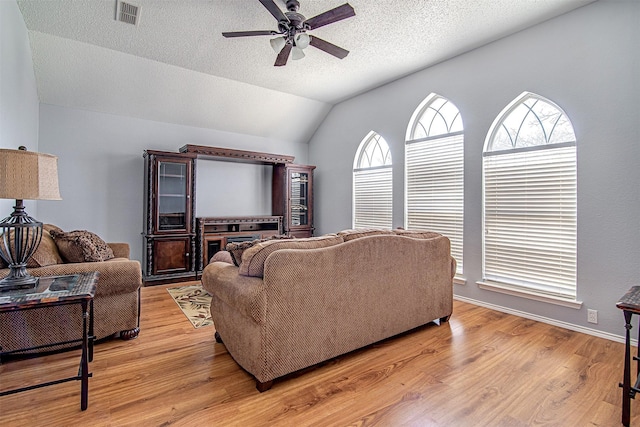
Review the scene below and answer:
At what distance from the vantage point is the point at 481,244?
379 cm

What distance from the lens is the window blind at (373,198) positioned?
5.09 metres

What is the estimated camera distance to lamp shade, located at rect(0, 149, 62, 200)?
181 cm

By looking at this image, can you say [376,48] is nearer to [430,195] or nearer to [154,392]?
[430,195]

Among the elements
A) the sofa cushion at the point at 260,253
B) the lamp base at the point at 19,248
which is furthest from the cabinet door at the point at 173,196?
the sofa cushion at the point at 260,253

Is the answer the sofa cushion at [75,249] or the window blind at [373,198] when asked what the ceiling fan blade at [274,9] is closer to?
the sofa cushion at [75,249]

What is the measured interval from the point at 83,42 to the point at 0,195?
9.74ft

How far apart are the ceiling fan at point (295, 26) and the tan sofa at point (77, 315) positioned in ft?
7.64

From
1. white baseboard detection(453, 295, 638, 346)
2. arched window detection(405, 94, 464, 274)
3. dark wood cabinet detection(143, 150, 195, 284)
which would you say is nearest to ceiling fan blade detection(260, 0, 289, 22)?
arched window detection(405, 94, 464, 274)

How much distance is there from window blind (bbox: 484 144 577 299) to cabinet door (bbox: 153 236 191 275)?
4.25m

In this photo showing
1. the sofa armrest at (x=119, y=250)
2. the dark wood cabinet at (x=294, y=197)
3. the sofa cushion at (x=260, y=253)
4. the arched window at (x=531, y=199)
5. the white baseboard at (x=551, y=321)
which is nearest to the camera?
the sofa cushion at (x=260, y=253)

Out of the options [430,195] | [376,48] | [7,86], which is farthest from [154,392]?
[376,48]

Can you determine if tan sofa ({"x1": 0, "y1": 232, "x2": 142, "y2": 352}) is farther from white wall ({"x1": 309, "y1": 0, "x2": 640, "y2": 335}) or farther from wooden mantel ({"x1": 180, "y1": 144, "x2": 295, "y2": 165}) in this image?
white wall ({"x1": 309, "y1": 0, "x2": 640, "y2": 335})

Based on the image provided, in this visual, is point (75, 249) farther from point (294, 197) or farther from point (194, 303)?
point (294, 197)

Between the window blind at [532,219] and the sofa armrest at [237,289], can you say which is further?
the window blind at [532,219]
